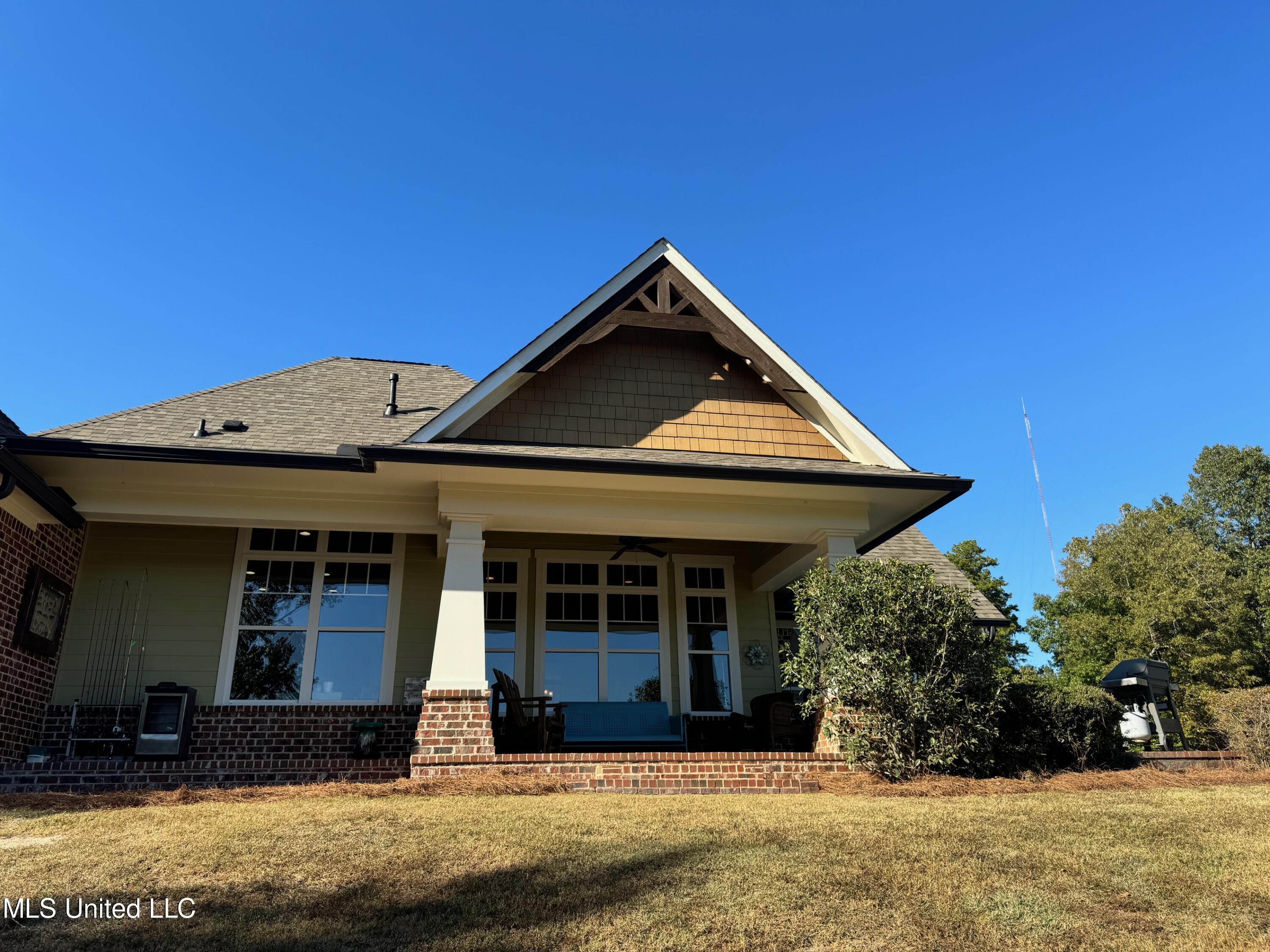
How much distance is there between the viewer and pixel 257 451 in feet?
29.8

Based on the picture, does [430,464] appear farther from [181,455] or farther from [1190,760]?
[1190,760]

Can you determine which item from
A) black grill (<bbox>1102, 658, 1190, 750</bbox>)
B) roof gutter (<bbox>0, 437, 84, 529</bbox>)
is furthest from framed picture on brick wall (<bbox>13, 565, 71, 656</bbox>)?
black grill (<bbox>1102, 658, 1190, 750</bbox>)

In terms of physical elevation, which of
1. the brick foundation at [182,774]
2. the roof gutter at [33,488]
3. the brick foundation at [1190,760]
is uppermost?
the roof gutter at [33,488]

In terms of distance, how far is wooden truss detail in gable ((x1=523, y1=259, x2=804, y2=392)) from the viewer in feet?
34.4

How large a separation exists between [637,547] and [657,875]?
7.56 meters

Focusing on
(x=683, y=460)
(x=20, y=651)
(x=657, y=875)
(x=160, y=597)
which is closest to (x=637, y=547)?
(x=683, y=460)

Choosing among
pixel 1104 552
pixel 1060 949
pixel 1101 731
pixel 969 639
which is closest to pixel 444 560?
pixel 969 639

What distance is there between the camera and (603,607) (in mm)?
12266

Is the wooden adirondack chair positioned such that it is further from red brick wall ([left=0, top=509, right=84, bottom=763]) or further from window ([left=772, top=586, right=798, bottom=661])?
red brick wall ([left=0, top=509, right=84, bottom=763])

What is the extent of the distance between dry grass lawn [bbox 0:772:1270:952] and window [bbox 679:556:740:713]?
19.6 feet

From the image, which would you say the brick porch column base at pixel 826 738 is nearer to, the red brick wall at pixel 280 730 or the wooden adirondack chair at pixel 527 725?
the wooden adirondack chair at pixel 527 725

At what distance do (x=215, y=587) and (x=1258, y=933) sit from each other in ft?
35.4

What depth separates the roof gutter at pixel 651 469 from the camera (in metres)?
8.88

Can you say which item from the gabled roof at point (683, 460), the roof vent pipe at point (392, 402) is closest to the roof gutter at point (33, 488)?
the gabled roof at point (683, 460)
